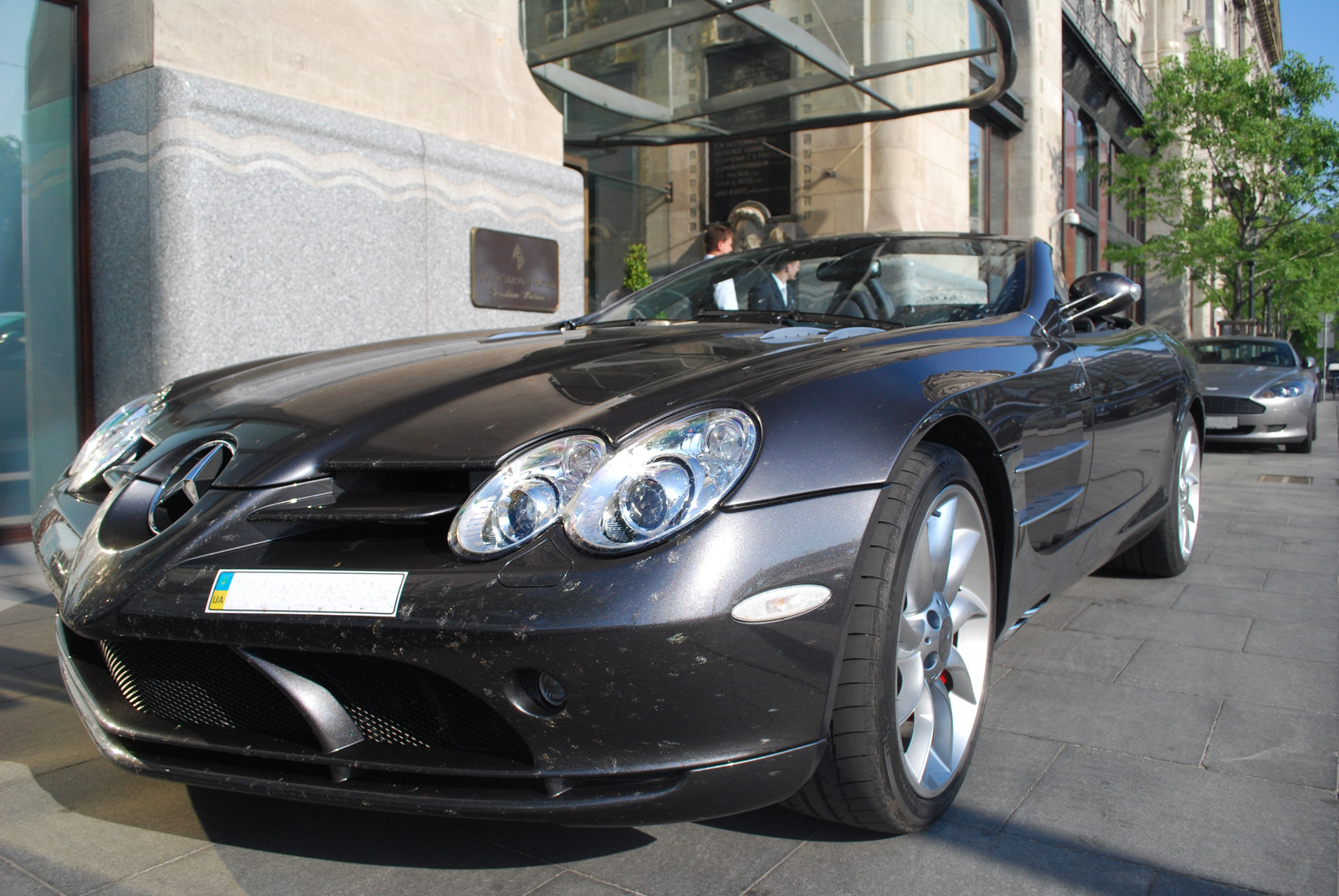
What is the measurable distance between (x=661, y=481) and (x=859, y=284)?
185cm

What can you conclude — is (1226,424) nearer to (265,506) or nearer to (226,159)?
(226,159)

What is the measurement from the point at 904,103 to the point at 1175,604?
7.66 metres

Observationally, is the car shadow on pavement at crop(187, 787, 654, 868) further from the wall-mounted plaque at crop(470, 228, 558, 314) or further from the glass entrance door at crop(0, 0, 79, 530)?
the wall-mounted plaque at crop(470, 228, 558, 314)

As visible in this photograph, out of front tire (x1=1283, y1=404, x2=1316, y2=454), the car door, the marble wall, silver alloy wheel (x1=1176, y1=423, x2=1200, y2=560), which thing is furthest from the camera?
front tire (x1=1283, y1=404, x2=1316, y2=454)

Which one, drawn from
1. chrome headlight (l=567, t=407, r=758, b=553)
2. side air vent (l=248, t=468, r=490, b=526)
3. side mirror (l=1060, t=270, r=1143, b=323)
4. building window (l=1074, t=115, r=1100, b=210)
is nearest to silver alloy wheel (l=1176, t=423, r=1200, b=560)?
side mirror (l=1060, t=270, r=1143, b=323)

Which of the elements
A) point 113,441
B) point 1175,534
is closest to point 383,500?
point 113,441

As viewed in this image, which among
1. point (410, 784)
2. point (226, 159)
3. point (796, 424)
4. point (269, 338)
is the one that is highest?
point (226, 159)

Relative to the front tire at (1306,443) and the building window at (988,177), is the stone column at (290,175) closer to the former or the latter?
the front tire at (1306,443)

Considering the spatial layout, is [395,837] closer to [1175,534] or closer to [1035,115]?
[1175,534]

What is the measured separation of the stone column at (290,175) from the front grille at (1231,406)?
24.8 ft

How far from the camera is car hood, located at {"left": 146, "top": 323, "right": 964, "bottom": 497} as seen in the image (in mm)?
1839

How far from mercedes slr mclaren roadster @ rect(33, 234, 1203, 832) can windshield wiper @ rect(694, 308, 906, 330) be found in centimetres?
45

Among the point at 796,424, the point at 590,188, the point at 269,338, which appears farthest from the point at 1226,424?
the point at 796,424

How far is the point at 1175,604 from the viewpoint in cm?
400
